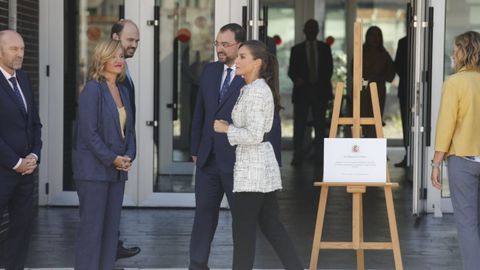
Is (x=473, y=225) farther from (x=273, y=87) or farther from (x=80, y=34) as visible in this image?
(x=80, y=34)

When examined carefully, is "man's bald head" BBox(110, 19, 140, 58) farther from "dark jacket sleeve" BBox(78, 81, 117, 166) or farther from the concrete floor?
the concrete floor

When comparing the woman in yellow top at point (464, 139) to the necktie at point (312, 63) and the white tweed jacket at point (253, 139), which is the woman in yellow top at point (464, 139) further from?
the necktie at point (312, 63)

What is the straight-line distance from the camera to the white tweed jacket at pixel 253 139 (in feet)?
19.6

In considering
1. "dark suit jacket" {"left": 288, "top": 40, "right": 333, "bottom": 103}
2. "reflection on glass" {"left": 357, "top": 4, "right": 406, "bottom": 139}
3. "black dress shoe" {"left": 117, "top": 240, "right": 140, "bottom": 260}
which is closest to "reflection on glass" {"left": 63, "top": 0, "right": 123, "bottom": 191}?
"black dress shoe" {"left": 117, "top": 240, "right": 140, "bottom": 260}

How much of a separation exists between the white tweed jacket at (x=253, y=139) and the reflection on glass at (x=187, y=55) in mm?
3969

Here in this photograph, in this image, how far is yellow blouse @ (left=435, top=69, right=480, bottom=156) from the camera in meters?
6.27

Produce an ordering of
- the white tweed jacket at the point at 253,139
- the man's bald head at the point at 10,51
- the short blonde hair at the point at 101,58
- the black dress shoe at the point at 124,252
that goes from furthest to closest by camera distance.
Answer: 1. the black dress shoe at the point at 124,252
2. the man's bald head at the point at 10,51
3. the short blonde hair at the point at 101,58
4. the white tweed jacket at the point at 253,139

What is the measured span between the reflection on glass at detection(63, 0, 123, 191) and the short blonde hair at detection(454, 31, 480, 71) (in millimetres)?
4609

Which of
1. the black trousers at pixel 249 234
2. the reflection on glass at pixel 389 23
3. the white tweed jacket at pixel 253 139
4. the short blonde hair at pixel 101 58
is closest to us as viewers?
the white tweed jacket at pixel 253 139

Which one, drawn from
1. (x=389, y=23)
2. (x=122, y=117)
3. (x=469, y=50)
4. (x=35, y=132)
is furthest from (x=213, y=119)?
(x=389, y=23)

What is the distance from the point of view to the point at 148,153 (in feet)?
33.0

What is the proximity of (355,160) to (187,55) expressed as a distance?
3856 mm

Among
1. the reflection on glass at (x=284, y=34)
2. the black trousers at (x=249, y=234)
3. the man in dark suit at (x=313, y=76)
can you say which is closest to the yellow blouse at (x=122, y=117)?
the black trousers at (x=249, y=234)

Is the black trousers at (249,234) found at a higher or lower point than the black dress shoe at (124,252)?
higher
